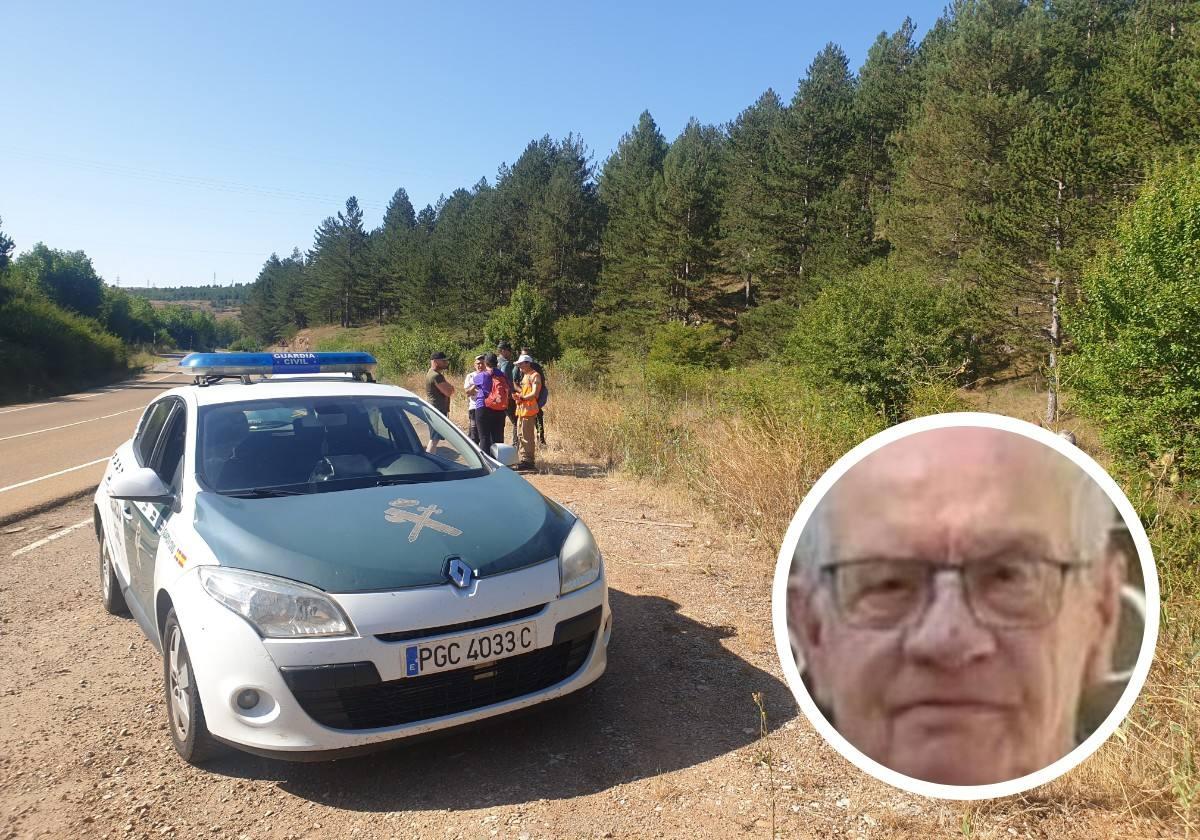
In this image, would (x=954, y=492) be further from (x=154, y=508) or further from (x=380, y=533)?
(x=154, y=508)

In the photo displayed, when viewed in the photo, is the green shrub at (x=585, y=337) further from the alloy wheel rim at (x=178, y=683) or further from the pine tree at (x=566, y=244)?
the alloy wheel rim at (x=178, y=683)

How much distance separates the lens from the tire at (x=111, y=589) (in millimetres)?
5168

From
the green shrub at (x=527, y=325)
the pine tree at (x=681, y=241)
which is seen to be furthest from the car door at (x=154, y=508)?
the pine tree at (x=681, y=241)

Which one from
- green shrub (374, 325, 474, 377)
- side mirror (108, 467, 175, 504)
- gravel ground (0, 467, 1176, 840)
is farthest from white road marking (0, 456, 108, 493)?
green shrub (374, 325, 474, 377)

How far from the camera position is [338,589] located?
307 centimetres

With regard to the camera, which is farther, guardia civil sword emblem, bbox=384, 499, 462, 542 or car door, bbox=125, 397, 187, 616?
car door, bbox=125, 397, 187, 616

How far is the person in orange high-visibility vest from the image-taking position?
10883mm

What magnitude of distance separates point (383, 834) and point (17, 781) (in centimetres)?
165

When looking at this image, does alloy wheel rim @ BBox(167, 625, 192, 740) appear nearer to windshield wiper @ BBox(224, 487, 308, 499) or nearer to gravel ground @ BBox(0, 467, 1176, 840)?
gravel ground @ BBox(0, 467, 1176, 840)

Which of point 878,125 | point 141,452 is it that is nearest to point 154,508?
point 141,452

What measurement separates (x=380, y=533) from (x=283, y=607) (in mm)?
536

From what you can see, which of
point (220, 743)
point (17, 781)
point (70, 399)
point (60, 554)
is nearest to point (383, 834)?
point (220, 743)

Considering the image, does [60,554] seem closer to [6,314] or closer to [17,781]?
[17,781]

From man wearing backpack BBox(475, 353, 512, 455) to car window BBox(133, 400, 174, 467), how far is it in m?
5.21
